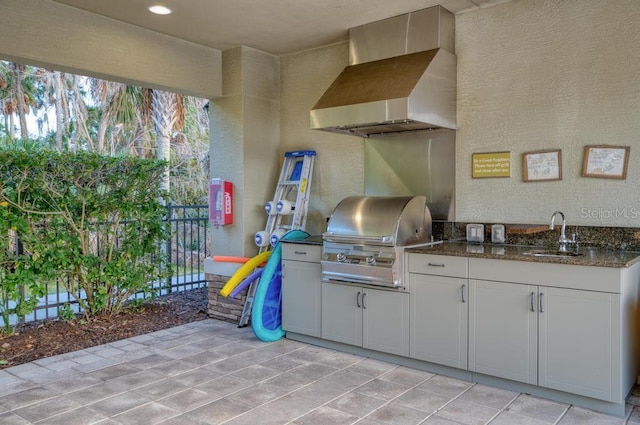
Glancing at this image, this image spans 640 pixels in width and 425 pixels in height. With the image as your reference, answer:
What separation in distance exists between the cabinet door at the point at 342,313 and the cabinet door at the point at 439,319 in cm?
46

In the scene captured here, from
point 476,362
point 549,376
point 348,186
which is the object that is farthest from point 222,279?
point 549,376

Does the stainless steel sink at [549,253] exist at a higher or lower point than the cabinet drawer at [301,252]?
higher

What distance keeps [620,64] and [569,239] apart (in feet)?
3.96

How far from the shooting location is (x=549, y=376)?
2.93 meters

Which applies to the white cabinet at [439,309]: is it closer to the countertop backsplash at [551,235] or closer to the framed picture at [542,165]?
the countertop backsplash at [551,235]

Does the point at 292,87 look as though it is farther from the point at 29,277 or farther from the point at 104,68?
the point at 29,277

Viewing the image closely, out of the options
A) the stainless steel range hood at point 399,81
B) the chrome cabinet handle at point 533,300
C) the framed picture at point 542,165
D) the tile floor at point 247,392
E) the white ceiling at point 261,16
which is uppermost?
the white ceiling at point 261,16

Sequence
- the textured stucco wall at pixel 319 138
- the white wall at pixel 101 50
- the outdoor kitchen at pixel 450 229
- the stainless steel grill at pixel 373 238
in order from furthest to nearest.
→ the textured stucco wall at pixel 319 138 < the white wall at pixel 101 50 < the stainless steel grill at pixel 373 238 < the outdoor kitchen at pixel 450 229

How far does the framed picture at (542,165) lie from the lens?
3.53 meters

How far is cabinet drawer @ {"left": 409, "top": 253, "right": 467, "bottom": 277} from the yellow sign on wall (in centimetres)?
91

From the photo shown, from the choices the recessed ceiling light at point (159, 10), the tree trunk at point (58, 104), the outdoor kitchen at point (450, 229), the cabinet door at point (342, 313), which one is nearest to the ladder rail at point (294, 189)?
the outdoor kitchen at point (450, 229)

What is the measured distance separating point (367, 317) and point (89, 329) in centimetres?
254

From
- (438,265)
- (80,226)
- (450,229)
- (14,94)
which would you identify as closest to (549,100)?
(450,229)

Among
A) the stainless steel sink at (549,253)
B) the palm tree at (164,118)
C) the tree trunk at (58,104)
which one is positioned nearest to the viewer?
the stainless steel sink at (549,253)
